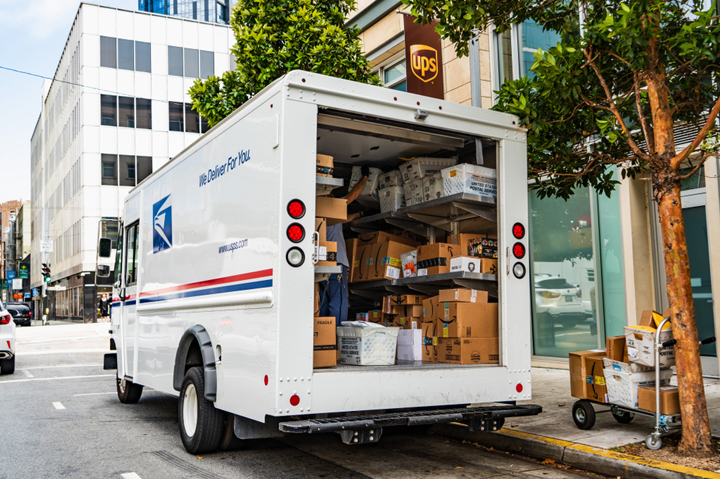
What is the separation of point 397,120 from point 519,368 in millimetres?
2324

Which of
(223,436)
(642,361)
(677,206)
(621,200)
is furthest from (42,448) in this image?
(621,200)

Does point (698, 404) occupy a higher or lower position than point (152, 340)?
lower

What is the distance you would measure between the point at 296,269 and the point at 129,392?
5.65 m

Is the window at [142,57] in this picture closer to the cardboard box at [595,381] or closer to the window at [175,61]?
the window at [175,61]

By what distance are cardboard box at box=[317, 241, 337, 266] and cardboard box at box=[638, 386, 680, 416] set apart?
2976 millimetres

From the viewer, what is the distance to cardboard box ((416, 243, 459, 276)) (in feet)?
20.2

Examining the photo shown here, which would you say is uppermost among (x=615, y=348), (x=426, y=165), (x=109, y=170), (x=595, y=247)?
(x=109, y=170)

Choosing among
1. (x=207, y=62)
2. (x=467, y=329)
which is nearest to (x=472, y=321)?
(x=467, y=329)

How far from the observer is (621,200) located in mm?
9500

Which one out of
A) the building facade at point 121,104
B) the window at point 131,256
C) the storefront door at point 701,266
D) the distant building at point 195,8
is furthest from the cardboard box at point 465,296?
the distant building at point 195,8

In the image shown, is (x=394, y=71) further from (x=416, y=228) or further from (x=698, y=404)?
(x=698, y=404)

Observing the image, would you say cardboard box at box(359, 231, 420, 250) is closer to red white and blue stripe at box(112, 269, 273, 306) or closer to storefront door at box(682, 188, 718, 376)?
red white and blue stripe at box(112, 269, 273, 306)

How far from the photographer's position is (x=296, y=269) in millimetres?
4523

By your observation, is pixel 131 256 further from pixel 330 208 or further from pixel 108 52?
pixel 108 52
